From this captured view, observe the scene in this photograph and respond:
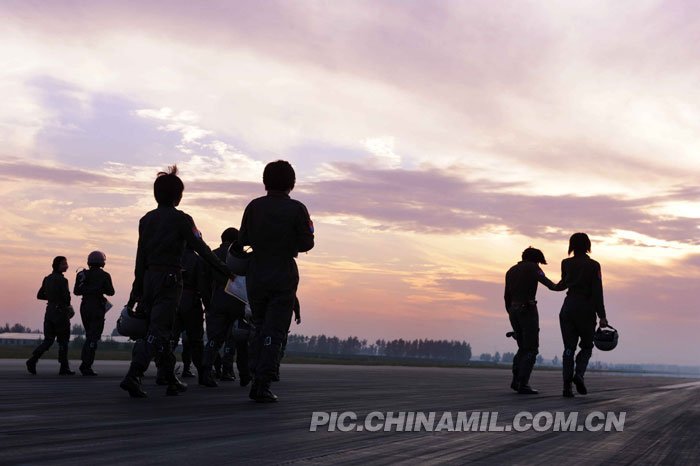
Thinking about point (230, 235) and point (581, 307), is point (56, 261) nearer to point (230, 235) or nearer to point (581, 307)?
point (230, 235)

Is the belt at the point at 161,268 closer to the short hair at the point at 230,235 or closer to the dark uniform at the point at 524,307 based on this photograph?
the short hair at the point at 230,235

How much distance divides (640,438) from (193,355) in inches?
348

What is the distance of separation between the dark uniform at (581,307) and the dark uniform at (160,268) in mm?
6784

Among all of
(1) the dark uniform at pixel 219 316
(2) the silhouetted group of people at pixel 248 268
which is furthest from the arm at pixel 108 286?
(2) the silhouetted group of people at pixel 248 268

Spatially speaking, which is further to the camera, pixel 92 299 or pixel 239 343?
pixel 92 299

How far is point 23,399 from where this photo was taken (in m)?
8.34

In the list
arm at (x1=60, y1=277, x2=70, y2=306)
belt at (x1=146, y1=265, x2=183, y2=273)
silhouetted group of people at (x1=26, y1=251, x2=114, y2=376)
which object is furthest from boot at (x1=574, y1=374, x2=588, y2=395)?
arm at (x1=60, y1=277, x2=70, y2=306)

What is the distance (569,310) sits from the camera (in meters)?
13.9

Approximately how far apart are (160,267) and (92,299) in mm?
6740

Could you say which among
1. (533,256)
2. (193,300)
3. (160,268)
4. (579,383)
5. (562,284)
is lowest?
(579,383)

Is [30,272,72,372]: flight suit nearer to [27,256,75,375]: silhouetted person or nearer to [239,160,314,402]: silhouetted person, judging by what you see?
[27,256,75,375]: silhouetted person

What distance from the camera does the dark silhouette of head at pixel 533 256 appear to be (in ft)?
48.2

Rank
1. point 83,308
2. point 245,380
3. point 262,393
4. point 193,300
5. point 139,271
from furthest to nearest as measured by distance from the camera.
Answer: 1. point 83,308
2. point 193,300
3. point 245,380
4. point 139,271
5. point 262,393

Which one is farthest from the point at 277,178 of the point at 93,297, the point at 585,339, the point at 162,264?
the point at 93,297
